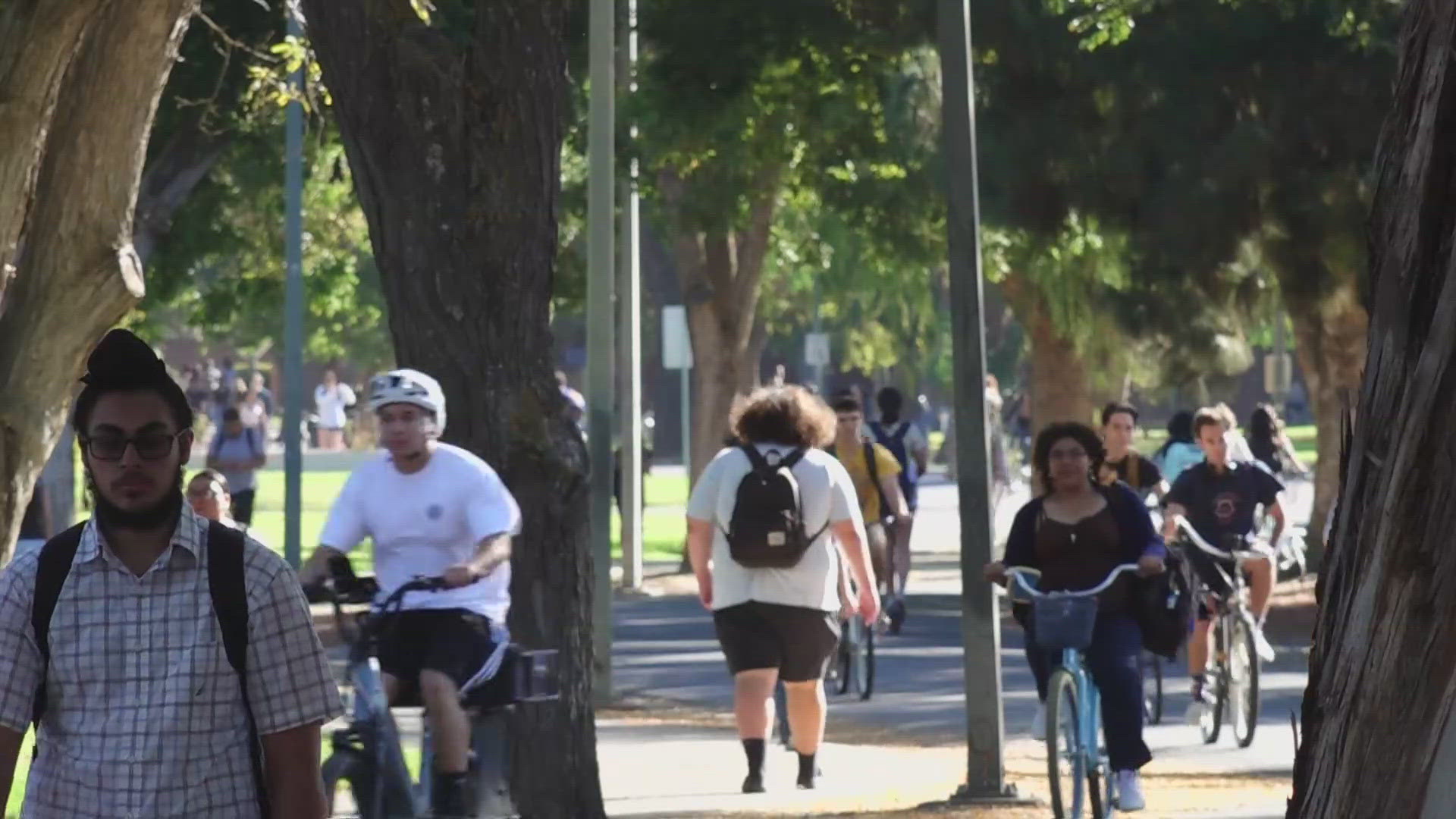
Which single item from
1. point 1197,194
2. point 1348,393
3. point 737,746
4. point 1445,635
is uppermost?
point 1197,194

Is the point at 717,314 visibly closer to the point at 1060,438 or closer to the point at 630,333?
A: the point at 630,333

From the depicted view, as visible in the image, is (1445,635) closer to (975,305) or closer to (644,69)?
(975,305)

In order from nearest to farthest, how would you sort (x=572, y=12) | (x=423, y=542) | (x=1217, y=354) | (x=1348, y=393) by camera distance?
(x=1348, y=393) < (x=423, y=542) < (x=572, y=12) < (x=1217, y=354)

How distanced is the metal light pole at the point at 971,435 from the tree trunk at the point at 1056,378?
18343 millimetres

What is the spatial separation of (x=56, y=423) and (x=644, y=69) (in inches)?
525

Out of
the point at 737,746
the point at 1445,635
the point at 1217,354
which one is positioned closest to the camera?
the point at 1445,635

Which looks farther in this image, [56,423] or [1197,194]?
[1197,194]

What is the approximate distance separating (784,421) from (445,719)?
3372mm

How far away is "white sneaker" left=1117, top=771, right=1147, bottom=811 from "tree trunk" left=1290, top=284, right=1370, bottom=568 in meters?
13.6

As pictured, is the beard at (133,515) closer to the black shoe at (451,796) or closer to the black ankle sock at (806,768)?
the black shoe at (451,796)

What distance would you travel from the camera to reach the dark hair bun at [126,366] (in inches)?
181

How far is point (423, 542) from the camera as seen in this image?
9.08 m

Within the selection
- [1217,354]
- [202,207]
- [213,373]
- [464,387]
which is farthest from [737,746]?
[213,373]

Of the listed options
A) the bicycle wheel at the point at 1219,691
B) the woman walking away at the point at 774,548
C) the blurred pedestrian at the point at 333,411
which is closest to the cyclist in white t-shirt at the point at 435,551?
the woman walking away at the point at 774,548
